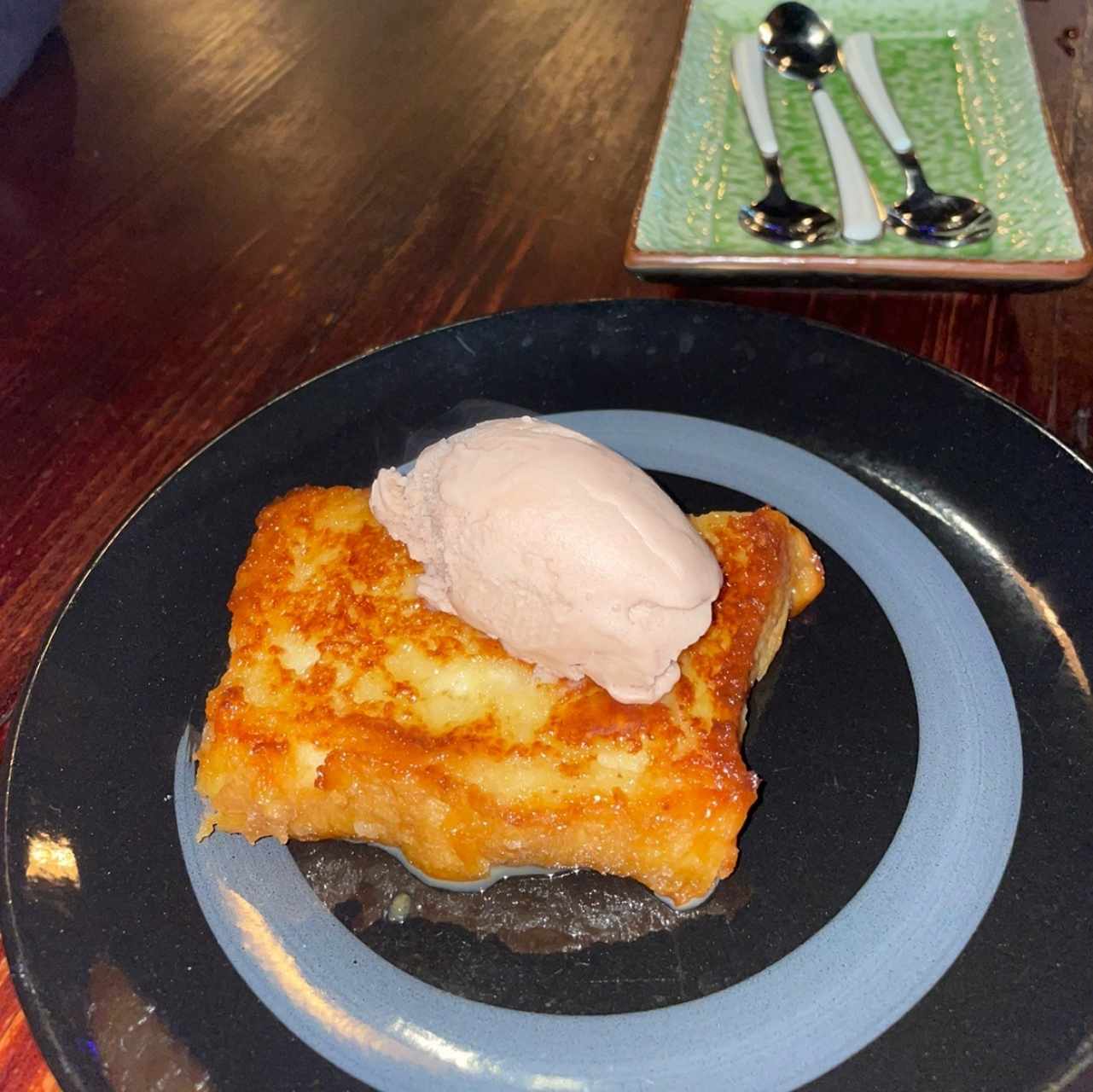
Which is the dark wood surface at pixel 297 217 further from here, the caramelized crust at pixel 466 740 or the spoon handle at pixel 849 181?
the caramelized crust at pixel 466 740

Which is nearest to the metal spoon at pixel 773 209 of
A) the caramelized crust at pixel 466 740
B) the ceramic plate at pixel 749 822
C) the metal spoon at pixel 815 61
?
the metal spoon at pixel 815 61

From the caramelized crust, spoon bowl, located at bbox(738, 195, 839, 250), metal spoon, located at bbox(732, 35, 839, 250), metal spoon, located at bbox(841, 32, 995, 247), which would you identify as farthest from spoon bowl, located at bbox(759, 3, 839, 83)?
the caramelized crust

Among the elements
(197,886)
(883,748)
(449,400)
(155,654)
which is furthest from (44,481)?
(883,748)

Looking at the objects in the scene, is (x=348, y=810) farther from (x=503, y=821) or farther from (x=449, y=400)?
(x=449, y=400)

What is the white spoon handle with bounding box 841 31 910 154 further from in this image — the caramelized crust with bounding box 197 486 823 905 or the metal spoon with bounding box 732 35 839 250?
the caramelized crust with bounding box 197 486 823 905

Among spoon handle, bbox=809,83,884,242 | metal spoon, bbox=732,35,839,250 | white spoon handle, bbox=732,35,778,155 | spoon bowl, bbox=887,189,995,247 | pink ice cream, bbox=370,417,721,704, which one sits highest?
pink ice cream, bbox=370,417,721,704
